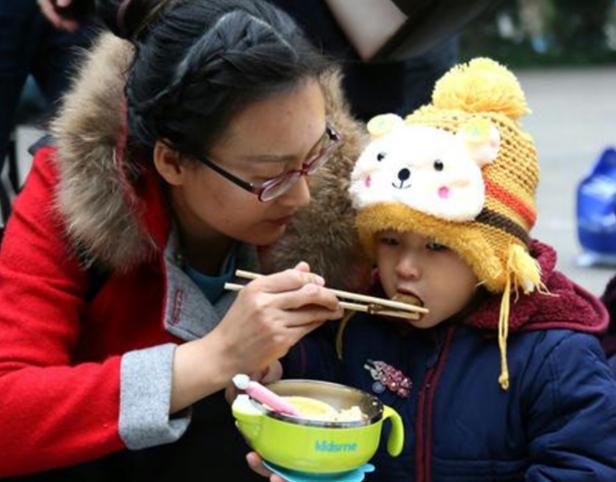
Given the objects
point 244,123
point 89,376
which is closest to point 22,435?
point 89,376

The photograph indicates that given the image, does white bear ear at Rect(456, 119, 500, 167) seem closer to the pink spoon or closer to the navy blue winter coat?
the navy blue winter coat

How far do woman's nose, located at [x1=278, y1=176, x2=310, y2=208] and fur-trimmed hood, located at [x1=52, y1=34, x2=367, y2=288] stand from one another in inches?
4.8

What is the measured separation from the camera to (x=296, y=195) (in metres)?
1.72

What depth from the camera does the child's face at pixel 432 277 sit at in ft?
5.62

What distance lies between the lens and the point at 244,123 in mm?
1678

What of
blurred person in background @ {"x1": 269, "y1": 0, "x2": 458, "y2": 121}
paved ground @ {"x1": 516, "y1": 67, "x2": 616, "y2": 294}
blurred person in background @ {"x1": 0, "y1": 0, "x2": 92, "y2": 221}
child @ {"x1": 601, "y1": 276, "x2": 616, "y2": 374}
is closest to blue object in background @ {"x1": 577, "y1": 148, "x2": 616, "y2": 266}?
paved ground @ {"x1": 516, "y1": 67, "x2": 616, "y2": 294}

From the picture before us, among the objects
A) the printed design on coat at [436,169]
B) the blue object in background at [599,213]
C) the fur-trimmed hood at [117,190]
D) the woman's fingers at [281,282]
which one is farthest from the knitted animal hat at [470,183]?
the blue object in background at [599,213]

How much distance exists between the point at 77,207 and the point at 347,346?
47 cm

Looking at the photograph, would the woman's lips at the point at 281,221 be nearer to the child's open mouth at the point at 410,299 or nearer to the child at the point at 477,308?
the child at the point at 477,308

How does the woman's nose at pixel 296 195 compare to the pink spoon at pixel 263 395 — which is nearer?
the pink spoon at pixel 263 395

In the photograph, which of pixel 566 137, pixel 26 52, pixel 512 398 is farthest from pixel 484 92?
pixel 566 137

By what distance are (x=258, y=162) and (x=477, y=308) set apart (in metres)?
0.39

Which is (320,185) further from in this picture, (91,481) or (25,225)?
(91,481)

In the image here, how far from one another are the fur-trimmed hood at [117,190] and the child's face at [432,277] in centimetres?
16
